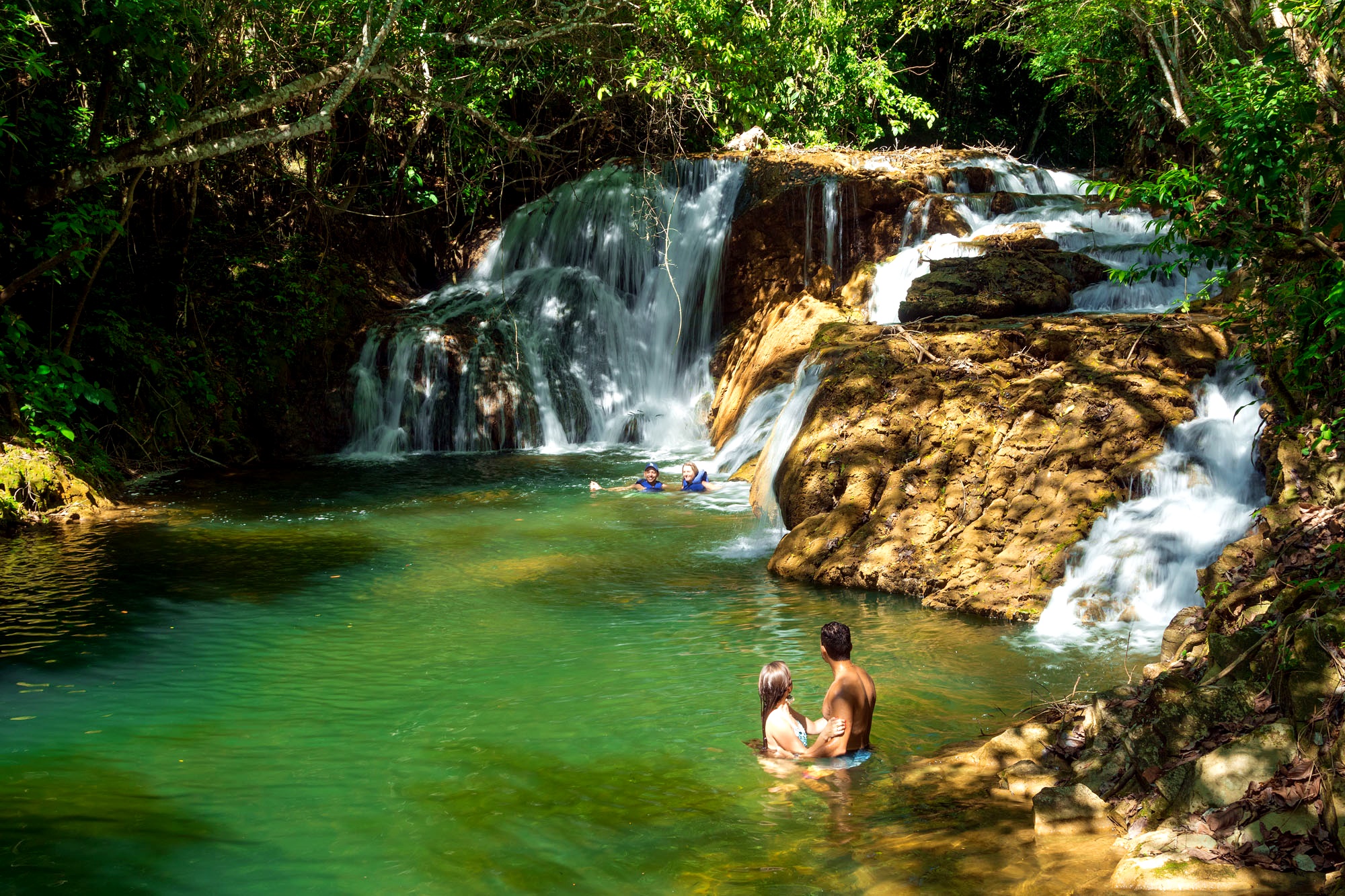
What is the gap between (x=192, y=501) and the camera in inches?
505

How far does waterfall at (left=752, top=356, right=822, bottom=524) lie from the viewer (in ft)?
35.2

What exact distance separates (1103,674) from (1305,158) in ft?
10.5

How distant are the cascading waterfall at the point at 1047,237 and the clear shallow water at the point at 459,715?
626cm

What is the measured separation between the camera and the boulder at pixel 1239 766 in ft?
12.6

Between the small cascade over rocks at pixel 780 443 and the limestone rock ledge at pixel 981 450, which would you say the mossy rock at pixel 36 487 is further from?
the limestone rock ledge at pixel 981 450

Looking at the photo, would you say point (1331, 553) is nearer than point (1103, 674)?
Yes

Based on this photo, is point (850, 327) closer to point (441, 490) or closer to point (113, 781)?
point (441, 490)

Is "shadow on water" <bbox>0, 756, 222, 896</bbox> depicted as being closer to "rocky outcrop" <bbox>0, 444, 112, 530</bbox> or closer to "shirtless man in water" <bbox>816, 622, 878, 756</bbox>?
"shirtless man in water" <bbox>816, 622, 878, 756</bbox>

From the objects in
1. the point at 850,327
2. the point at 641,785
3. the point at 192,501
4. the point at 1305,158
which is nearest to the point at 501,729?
the point at 641,785

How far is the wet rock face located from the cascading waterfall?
1.02ft

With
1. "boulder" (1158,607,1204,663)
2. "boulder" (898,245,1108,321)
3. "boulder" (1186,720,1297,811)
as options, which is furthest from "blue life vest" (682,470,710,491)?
"boulder" (1186,720,1297,811)

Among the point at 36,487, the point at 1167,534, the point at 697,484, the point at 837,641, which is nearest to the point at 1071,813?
the point at 837,641

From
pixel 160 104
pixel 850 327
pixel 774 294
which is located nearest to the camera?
pixel 850 327

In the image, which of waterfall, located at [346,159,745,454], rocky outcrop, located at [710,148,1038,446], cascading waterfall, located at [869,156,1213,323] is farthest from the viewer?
waterfall, located at [346,159,745,454]
